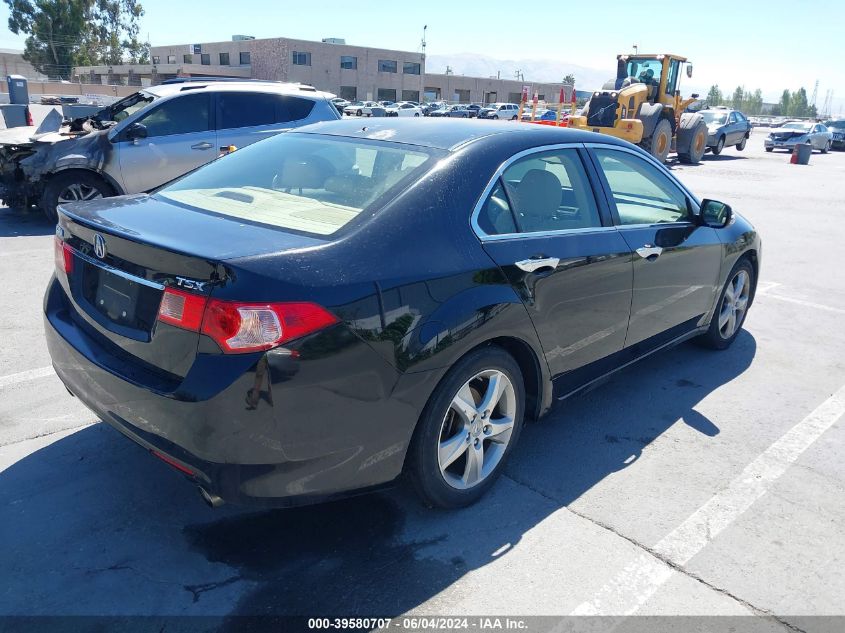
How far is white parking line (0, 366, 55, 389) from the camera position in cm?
420

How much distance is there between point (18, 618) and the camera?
2.39 m

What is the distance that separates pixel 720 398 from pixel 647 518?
67.7 inches

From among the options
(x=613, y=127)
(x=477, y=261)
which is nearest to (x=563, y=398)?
(x=477, y=261)

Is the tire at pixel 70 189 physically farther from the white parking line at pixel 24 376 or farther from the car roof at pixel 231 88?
the white parking line at pixel 24 376

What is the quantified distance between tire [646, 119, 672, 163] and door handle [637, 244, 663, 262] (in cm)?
1735

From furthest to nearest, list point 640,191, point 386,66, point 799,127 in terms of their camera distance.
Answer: point 386,66, point 799,127, point 640,191

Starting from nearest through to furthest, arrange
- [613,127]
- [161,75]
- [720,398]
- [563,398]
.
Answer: [563,398]
[720,398]
[613,127]
[161,75]

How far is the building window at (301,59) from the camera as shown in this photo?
72.9m

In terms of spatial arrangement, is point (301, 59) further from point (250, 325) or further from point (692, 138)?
point (250, 325)

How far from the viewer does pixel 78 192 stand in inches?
330

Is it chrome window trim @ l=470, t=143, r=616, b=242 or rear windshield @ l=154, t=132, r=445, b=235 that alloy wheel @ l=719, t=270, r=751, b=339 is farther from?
rear windshield @ l=154, t=132, r=445, b=235

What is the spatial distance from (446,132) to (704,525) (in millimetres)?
2251

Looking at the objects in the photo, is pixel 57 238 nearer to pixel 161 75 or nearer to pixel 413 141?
pixel 413 141

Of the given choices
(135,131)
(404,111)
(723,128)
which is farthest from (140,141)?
(404,111)
